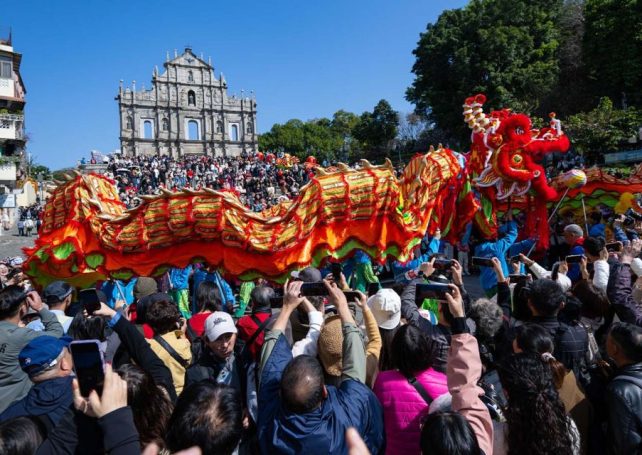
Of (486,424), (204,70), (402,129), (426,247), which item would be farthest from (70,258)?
(204,70)

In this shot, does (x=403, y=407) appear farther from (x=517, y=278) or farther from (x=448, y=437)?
(x=517, y=278)

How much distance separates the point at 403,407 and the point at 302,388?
0.50 meters

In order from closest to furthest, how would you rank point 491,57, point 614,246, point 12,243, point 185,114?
point 614,246
point 12,243
point 491,57
point 185,114

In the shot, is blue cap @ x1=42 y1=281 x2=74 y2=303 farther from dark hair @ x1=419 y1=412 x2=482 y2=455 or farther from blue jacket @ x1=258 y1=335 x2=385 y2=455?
dark hair @ x1=419 y1=412 x2=482 y2=455

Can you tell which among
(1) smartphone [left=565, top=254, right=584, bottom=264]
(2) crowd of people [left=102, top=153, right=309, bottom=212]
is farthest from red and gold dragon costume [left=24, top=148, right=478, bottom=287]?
(2) crowd of people [left=102, top=153, right=309, bottom=212]

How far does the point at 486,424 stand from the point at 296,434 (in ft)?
2.26

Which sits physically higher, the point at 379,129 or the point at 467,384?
the point at 379,129

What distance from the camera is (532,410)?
5.44 feet

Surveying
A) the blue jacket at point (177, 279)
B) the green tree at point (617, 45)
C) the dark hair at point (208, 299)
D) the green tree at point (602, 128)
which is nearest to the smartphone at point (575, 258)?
the dark hair at point (208, 299)

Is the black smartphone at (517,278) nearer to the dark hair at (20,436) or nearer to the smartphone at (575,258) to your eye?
the smartphone at (575,258)

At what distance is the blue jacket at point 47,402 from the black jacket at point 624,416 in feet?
7.02

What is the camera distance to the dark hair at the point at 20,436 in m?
1.57

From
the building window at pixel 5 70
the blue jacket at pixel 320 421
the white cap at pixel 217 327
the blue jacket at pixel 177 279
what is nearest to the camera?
the blue jacket at pixel 320 421

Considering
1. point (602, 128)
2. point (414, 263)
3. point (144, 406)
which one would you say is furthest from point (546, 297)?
point (602, 128)
